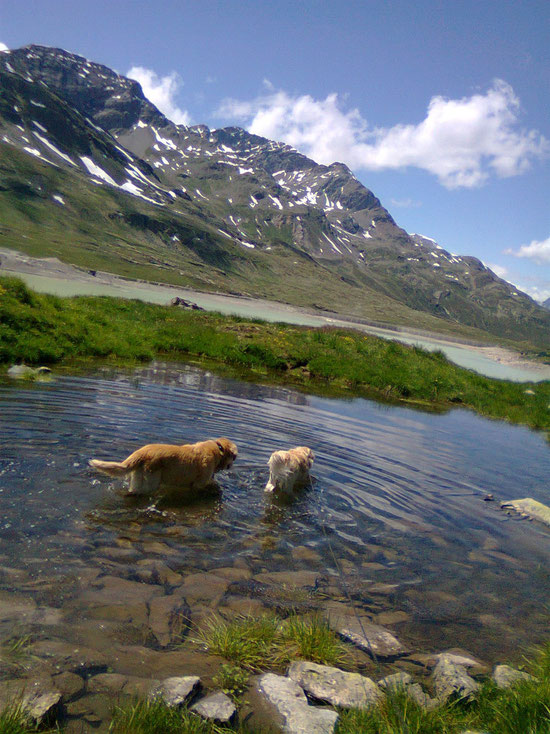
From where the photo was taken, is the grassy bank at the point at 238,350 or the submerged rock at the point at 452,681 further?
the grassy bank at the point at 238,350

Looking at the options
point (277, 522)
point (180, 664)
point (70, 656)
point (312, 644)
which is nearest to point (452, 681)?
point (312, 644)

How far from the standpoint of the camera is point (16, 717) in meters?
3.18

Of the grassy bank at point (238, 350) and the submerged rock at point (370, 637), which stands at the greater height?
the grassy bank at point (238, 350)

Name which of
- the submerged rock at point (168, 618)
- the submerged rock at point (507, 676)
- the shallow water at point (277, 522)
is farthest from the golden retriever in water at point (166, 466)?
the submerged rock at point (507, 676)

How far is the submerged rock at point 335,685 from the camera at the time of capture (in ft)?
13.3

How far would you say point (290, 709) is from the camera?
3883 mm

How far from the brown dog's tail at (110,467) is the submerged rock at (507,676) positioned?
5540 millimetres

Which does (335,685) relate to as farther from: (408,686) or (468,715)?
(468,715)

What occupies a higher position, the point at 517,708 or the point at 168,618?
the point at 517,708

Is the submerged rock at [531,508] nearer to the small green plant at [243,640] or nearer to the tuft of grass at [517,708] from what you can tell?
the tuft of grass at [517,708]

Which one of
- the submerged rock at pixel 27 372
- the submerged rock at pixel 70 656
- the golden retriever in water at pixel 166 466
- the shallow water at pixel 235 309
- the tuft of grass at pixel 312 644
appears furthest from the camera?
the shallow water at pixel 235 309

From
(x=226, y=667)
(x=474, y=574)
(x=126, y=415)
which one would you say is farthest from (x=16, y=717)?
(x=126, y=415)

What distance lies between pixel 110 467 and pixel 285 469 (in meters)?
3.25

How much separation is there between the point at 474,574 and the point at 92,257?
175747mm
